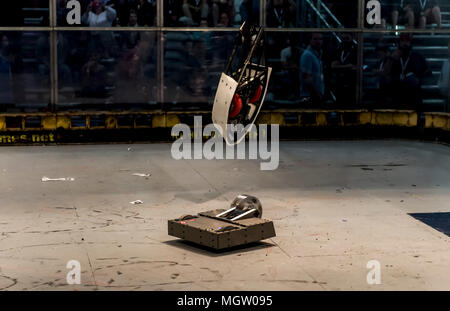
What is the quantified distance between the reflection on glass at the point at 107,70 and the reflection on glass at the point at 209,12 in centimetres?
73

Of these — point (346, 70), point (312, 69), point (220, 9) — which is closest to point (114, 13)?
point (220, 9)

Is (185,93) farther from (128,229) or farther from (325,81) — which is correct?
(128,229)

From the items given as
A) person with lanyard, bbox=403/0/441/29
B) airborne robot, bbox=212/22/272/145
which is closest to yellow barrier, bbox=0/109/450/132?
person with lanyard, bbox=403/0/441/29

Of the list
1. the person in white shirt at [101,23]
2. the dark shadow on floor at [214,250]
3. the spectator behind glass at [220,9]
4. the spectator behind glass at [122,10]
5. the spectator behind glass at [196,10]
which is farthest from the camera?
the spectator behind glass at [220,9]

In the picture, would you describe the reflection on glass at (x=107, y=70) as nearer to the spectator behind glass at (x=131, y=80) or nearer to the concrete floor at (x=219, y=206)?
the spectator behind glass at (x=131, y=80)

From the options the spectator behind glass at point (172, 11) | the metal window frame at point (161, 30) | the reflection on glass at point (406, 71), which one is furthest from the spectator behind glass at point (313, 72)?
the spectator behind glass at point (172, 11)

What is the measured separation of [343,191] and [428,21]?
864 cm

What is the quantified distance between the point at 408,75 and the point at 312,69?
2.60 m

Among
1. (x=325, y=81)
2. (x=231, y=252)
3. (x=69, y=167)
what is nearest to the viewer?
(x=231, y=252)

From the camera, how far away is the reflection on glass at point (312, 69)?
1889 cm

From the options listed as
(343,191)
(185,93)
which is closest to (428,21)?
(185,93)

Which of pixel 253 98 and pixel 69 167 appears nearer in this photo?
pixel 253 98

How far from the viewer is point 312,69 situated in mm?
19078

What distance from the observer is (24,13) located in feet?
57.9
